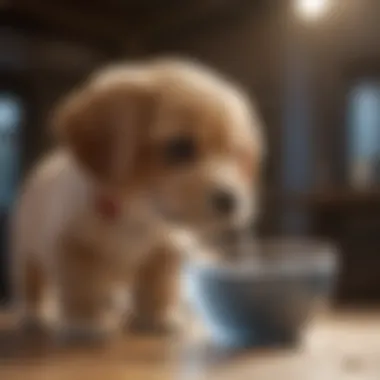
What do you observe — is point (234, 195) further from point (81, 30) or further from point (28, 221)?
point (81, 30)

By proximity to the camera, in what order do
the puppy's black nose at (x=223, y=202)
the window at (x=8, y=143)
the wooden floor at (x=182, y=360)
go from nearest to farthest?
the wooden floor at (x=182, y=360) < the puppy's black nose at (x=223, y=202) < the window at (x=8, y=143)

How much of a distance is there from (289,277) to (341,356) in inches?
3.4

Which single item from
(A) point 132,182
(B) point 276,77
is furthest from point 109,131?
(B) point 276,77

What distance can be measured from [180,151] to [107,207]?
93 millimetres

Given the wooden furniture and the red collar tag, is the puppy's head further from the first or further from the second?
the wooden furniture

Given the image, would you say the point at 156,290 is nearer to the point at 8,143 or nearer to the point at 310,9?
the point at 8,143

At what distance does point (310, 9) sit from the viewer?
141 cm

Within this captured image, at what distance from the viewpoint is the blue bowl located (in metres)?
0.86

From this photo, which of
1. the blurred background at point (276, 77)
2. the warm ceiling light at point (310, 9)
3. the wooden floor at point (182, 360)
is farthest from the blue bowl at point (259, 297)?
the warm ceiling light at point (310, 9)

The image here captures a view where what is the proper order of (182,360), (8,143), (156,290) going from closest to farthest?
(182,360) → (156,290) → (8,143)

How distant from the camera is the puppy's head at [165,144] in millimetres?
886

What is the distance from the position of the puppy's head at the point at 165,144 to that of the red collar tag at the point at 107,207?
0.02 m

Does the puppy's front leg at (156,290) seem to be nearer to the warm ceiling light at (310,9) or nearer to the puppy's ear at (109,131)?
the puppy's ear at (109,131)

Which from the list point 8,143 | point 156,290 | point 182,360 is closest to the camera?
point 182,360
